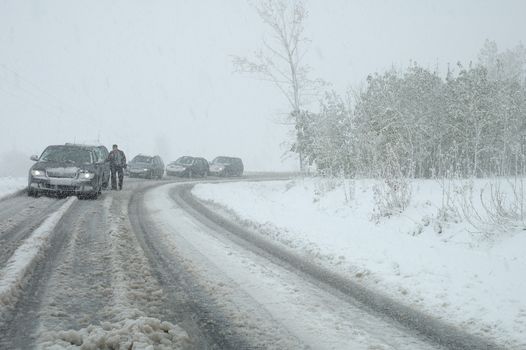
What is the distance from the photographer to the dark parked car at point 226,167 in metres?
35.4

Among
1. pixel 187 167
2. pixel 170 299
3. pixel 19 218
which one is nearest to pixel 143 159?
pixel 187 167

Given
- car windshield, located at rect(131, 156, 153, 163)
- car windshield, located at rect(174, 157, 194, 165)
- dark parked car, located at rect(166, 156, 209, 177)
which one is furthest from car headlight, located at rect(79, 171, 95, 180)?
car windshield, located at rect(174, 157, 194, 165)

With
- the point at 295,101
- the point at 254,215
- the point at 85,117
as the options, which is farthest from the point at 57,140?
the point at 254,215

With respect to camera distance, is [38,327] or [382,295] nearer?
[38,327]

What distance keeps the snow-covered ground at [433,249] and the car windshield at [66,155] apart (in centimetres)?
610

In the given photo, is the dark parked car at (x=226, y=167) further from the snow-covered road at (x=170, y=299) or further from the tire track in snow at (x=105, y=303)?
the tire track in snow at (x=105, y=303)

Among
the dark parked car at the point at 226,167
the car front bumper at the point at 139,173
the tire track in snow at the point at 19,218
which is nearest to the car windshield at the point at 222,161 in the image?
the dark parked car at the point at 226,167

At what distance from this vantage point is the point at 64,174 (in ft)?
42.7

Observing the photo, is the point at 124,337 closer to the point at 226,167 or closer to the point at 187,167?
the point at 187,167

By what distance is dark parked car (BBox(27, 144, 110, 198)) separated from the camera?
1284cm

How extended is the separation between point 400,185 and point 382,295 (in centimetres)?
483

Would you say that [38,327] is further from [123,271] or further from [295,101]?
[295,101]

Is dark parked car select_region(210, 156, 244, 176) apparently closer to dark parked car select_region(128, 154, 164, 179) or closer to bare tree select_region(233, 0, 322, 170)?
dark parked car select_region(128, 154, 164, 179)

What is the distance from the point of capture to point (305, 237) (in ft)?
26.7
